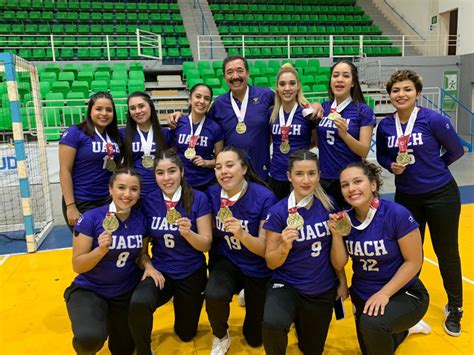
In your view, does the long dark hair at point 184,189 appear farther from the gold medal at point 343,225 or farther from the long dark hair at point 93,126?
the gold medal at point 343,225

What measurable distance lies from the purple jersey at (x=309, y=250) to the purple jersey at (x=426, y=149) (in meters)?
0.77

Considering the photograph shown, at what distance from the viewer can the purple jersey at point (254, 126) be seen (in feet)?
10.5

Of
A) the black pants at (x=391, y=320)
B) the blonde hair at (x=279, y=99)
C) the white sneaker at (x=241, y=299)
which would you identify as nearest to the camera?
the black pants at (x=391, y=320)

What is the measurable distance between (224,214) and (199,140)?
0.89m

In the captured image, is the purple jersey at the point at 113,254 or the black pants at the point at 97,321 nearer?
the black pants at the point at 97,321

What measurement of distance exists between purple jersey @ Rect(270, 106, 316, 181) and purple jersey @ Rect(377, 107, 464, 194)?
0.55m

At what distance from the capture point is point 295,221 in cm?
229

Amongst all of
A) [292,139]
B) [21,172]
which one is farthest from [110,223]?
[21,172]

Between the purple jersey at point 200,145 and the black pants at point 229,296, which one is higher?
the purple jersey at point 200,145

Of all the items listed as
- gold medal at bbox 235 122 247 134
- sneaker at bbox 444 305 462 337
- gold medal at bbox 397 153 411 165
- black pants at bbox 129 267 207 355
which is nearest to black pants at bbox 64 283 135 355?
black pants at bbox 129 267 207 355

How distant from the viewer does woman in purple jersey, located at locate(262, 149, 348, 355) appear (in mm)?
2361

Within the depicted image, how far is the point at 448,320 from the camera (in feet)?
9.43

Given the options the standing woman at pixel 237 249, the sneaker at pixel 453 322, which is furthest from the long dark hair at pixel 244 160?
the sneaker at pixel 453 322

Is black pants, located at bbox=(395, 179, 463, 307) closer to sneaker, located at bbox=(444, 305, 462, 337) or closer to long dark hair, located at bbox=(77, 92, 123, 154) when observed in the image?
sneaker, located at bbox=(444, 305, 462, 337)
